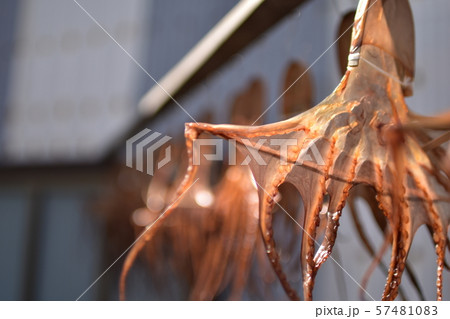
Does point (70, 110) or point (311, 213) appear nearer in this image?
point (311, 213)

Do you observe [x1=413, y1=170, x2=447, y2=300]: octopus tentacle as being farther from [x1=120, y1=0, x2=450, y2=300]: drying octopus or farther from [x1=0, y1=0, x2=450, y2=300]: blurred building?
[x1=0, y1=0, x2=450, y2=300]: blurred building

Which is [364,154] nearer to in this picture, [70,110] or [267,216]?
[267,216]

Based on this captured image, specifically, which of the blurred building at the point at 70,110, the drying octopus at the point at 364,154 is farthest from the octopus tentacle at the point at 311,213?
the blurred building at the point at 70,110

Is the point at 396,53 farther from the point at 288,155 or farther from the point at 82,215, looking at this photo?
the point at 82,215

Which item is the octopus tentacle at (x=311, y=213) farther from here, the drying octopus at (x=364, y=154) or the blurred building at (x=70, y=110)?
the blurred building at (x=70, y=110)

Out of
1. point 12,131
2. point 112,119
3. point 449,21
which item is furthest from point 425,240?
point 12,131

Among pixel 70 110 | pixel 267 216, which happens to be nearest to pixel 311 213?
pixel 267 216

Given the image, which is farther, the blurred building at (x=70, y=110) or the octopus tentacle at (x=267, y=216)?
the blurred building at (x=70, y=110)

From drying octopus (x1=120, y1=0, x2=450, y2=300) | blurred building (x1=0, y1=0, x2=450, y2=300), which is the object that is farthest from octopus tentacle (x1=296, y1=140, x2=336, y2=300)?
blurred building (x1=0, y1=0, x2=450, y2=300)
